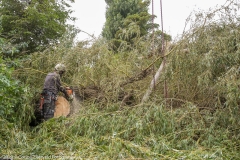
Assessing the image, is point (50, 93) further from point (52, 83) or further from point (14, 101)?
point (14, 101)

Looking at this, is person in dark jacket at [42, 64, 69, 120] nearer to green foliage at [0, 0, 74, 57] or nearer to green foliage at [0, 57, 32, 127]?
green foliage at [0, 57, 32, 127]

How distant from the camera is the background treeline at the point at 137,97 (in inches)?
119

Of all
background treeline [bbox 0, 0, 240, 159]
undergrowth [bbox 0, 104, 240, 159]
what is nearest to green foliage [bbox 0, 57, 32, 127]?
background treeline [bbox 0, 0, 240, 159]

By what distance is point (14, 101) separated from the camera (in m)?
3.52

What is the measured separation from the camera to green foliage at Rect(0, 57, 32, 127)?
3.15 metres

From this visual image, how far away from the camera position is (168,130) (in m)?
3.40

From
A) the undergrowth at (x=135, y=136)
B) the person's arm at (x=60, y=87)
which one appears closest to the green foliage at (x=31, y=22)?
the person's arm at (x=60, y=87)

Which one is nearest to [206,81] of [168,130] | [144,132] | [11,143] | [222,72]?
[222,72]

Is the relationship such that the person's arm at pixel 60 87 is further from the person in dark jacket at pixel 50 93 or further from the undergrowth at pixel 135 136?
the undergrowth at pixel 135 136

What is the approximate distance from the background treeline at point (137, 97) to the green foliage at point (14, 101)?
0.04 ft

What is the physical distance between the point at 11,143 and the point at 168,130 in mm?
1958

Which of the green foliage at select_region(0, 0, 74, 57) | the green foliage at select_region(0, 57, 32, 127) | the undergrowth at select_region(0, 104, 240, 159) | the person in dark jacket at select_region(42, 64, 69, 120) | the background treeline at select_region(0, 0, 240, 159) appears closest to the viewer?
the undergrowth at select_region(0, 104, 240, 159)

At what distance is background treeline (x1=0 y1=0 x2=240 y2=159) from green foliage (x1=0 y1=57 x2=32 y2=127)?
0.04ft

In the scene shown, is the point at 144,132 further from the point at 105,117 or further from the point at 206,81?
the point at 206,81
